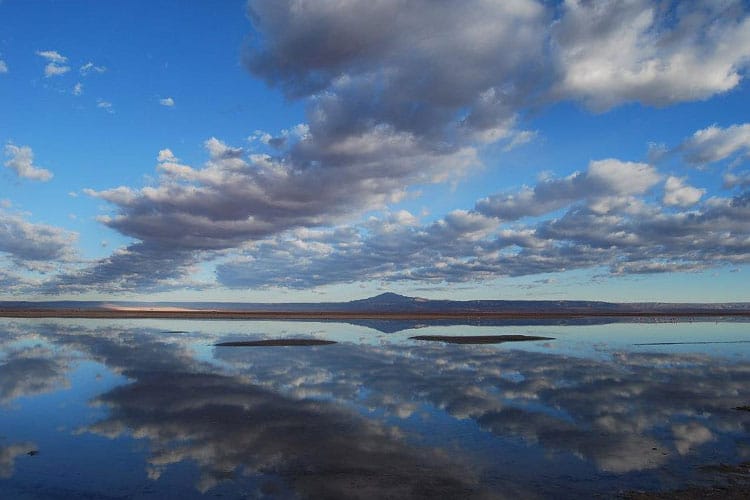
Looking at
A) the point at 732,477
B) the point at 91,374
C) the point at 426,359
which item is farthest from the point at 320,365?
the point at 732,477

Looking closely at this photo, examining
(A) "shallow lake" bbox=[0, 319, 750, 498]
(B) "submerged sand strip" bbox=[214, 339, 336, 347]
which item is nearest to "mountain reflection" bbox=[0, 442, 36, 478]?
(A) "shallow lake" bbox=[0, 319, 750, 498]

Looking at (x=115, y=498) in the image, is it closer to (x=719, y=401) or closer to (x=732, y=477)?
(x=732, y=477)

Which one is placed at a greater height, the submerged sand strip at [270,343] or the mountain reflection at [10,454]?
the submerged sand strip at [270,343]

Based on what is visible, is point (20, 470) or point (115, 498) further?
point (20, 470)

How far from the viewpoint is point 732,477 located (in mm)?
12750

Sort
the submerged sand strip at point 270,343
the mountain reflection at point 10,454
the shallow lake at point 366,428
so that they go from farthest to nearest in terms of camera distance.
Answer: the submerged sand strip at point 270,343, the mountain reflection at point 10,454, the shallow lake at point 366,428

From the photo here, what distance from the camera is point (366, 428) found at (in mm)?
17781

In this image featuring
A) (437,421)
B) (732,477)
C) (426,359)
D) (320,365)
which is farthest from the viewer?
(426,359)

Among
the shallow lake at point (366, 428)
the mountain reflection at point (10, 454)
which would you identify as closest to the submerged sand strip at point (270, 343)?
the shallow lake at point (366, 428)

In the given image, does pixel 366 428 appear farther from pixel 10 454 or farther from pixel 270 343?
pixel 270 343

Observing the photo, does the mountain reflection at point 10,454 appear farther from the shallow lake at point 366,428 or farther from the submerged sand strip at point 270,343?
the submerged sand strip at point 270,343

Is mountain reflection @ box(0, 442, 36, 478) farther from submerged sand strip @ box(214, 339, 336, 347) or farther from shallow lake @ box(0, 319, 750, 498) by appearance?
submerged sand strip @ box(214, 339, 336, 347)

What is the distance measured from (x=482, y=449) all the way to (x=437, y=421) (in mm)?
3628

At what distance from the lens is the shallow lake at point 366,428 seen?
494 inches
